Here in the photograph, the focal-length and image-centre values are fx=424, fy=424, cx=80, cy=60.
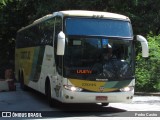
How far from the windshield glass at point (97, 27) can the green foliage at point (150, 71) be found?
307 inches

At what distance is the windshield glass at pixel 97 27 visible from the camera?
13.9 metres

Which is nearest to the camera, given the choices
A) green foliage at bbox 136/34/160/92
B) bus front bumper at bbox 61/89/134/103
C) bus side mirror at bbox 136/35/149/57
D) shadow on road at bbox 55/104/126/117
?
bus front bumper at bbox 61/89/134/103

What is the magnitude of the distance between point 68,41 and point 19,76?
11.3 meters

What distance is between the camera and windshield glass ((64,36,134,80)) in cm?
1358

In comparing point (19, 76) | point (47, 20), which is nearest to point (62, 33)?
point (47, 20)

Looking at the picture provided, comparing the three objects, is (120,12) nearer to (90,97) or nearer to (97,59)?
(97,59)

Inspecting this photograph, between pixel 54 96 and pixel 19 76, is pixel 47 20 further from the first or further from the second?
pixel 19 76

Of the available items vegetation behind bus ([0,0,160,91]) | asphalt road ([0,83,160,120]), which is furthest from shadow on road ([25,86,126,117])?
vegetation behind bus ([0,0,160,91])

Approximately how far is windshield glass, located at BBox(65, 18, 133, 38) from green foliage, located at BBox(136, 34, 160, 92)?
7.80 m

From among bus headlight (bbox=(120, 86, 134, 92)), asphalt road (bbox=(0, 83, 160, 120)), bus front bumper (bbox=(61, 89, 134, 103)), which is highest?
bus headlight (bbox=(120, 86, 134, 92))

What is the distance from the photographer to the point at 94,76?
535 inches

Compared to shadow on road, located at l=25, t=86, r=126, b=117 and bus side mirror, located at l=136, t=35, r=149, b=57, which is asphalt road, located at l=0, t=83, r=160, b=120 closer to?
shadow on road, located at l=25, t=86, r=126, b=117

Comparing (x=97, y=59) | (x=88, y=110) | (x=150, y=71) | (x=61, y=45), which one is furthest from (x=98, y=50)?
(x=150, y=71)

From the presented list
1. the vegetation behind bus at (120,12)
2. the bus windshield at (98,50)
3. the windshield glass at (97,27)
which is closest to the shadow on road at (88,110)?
the bus windshield at (98,50)
